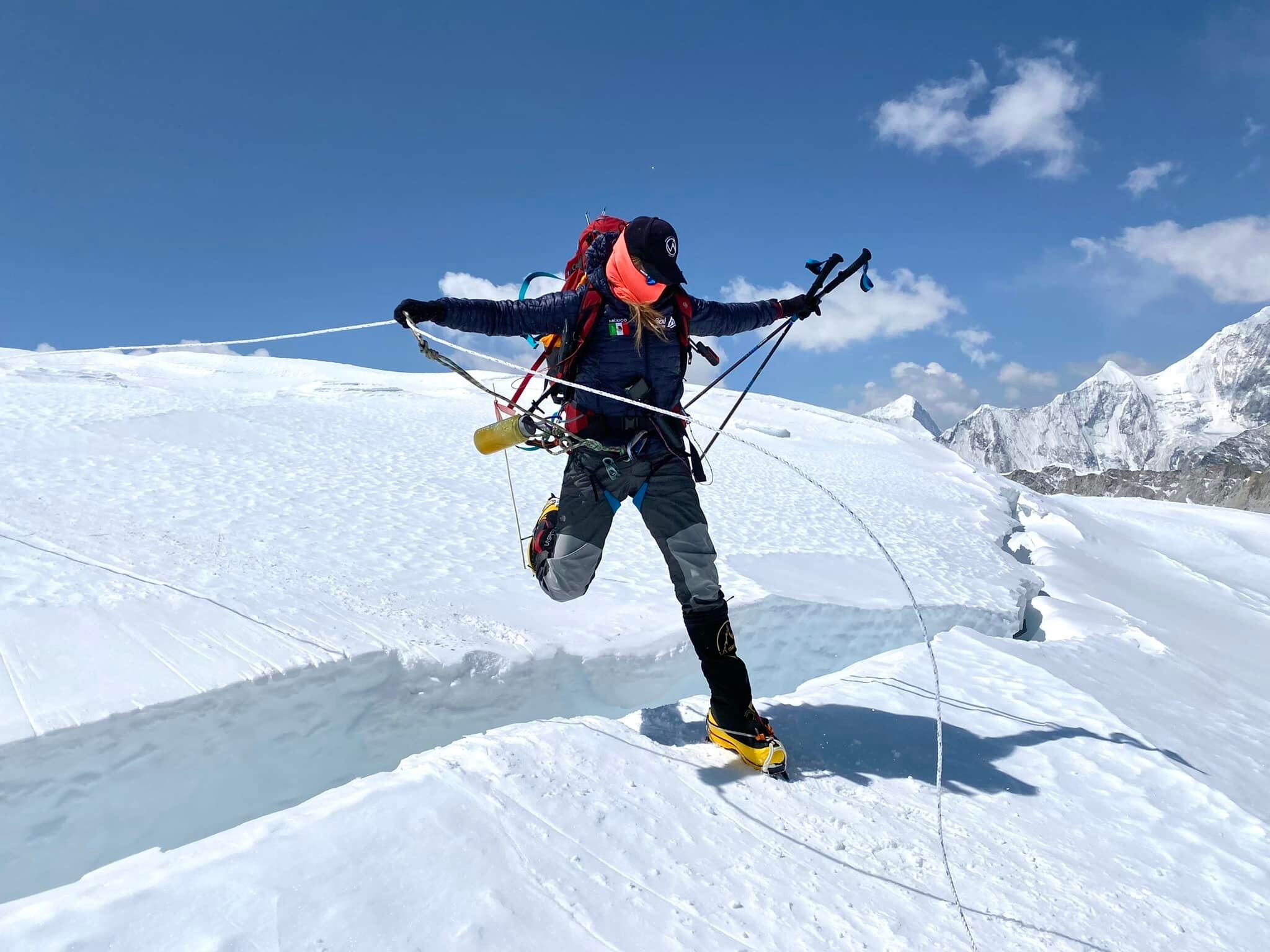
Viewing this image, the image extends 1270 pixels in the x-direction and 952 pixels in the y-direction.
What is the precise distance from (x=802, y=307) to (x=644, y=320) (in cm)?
117

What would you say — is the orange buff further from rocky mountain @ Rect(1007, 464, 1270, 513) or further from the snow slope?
rocky mountain @ Rect(1007, 464, 1270, 513)

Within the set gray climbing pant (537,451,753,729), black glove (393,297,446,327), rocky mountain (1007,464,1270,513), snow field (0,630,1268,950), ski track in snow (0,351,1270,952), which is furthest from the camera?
rocky mountain (1007,464,1270,513)

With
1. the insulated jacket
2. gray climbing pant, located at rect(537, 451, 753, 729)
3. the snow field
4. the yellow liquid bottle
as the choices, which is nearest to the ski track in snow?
the snow field

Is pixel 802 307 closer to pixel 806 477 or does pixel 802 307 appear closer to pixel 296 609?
pixel 806 477

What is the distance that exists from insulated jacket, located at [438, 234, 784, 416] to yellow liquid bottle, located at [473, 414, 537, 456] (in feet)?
1.04

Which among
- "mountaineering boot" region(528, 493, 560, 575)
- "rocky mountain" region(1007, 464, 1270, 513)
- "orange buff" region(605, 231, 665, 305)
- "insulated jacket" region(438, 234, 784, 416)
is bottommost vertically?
"rocky mountain" region(1007, 464, 1270, 513)

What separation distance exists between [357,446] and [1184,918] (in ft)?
31.9

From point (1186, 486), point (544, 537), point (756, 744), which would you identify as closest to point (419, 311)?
point (544, 537)

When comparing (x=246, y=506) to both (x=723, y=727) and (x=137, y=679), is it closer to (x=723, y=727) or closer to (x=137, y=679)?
(x=137, y=679)

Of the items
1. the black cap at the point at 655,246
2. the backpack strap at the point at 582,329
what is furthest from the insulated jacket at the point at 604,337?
the black cap at the point at 655,246

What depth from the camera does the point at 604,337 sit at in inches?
142

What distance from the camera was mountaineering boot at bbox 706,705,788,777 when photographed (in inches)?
128

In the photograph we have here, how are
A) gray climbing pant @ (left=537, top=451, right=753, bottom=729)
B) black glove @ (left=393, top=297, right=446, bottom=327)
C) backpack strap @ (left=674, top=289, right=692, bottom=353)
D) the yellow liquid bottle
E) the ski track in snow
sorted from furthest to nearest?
the yellow liquid bottle, backpack strap @ (left=674, top=289, right=692, bottom=353), gray climbing pant @ (left=537, top=451, right=753, bottom=729), black glove @ (left=393, top=297, right=446, bottom=327), the ski track in snow

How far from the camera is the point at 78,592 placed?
4156 mm
